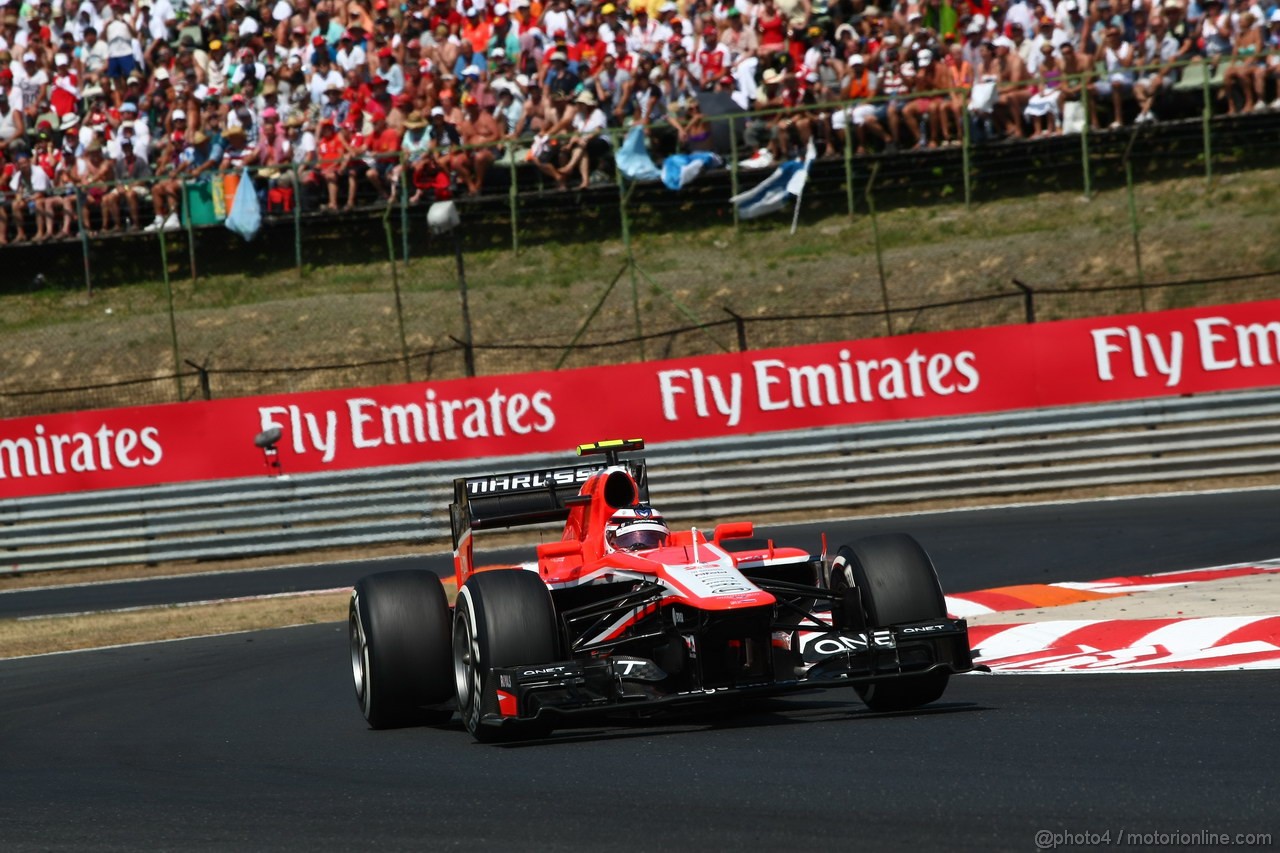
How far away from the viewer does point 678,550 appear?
7.83m

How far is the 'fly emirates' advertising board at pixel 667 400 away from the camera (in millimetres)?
18172

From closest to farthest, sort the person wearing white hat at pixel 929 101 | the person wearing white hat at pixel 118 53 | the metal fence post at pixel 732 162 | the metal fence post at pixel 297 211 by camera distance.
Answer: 1. the person wearing white hat at pixel 929 101
2. the metal fence post at pixel 732 162
3. the metal fence post at pixel 297 211
4. the person wearing white hat at pixel 118 53

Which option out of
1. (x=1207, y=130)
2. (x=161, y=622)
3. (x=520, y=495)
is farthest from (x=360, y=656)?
(x=1207, y=130)

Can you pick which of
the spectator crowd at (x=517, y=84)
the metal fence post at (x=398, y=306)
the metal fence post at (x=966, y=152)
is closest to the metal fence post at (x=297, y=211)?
the spectator crowd at (x=517, y=84)

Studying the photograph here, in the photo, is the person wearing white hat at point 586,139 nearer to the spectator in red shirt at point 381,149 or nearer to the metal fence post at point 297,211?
the spectator in red shirt at point 381,149

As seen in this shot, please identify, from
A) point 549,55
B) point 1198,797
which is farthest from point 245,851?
point 549,55

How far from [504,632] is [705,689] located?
88 centimetres

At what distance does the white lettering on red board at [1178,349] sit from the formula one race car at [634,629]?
34.6 ft

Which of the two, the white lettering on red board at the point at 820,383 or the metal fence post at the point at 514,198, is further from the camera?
the metal fence post at the point at 514,198

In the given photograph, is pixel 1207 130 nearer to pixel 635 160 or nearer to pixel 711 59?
pixel 711 59

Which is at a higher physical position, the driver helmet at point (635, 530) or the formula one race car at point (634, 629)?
the driver helmet at point (635, 530)

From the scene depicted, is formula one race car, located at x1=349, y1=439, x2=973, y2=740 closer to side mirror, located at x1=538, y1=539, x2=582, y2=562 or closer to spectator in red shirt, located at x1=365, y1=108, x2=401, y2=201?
side mirror, located at x1=538, y1=539, x2=582, y2=562

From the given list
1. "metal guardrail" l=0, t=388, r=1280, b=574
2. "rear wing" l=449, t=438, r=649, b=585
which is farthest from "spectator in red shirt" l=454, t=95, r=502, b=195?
"rear wing" l=449, t=438, r=649, b=585

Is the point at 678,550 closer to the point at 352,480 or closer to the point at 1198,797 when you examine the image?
the point at 1198,797
